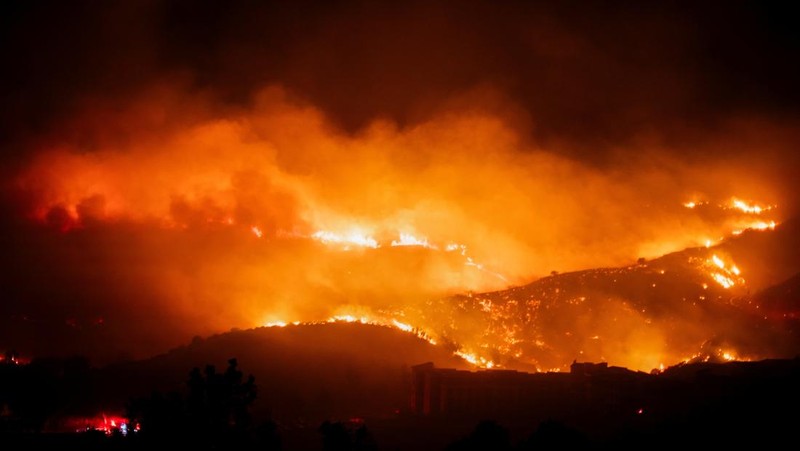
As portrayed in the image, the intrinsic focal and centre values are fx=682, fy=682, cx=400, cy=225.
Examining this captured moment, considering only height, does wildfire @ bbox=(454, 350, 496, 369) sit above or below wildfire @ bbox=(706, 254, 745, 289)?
below

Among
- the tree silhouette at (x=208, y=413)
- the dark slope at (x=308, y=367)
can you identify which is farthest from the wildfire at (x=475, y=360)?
the tree silhouette at (x=208, y=413)

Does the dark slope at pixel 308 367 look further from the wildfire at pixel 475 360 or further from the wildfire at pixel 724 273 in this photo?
the wildfire at pixel 724 273

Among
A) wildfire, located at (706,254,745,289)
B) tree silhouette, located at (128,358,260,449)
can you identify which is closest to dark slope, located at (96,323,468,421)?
tree silhouette, located at (128,358,260,449)

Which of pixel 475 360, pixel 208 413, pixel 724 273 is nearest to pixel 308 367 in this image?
pixel 475 360

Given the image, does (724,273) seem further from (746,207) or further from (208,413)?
(208,413)

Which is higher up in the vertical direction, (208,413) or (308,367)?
(308,367)

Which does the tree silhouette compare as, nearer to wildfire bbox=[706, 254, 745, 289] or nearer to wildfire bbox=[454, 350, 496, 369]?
wildfire bbox=[454, 350, 496, 369]

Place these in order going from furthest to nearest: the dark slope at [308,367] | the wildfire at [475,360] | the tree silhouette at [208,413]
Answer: the wildfire at [475,360] < the dark slope at [308,367] < the tree silhouette at [208,413]

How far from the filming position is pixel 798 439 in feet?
85.2

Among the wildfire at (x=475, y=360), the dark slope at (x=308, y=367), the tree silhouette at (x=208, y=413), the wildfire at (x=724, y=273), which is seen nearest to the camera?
the tree silhouette at (x=208, y=413)

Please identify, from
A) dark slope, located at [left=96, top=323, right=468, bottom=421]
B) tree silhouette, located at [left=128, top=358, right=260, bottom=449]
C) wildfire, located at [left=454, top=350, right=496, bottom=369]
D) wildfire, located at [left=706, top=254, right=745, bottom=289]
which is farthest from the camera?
wildfire, located at [left=706, top=254, right=745, bottom=289]

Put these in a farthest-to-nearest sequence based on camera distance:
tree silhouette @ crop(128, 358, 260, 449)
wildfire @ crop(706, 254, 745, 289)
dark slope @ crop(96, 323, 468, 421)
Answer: wildfire @ crop(706, 254, 745, 289) → dark slope @ crop(96, 323, 468, 421) → tree silhouette @ crop(128, 358, 260, 449)

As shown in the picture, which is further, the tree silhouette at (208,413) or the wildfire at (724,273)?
the wildfire at (724,273)

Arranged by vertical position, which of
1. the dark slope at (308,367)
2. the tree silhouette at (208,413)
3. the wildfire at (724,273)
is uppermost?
the wildfire at (724,273)
